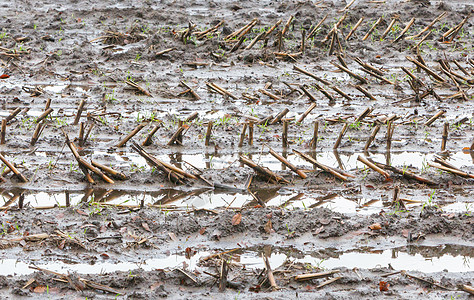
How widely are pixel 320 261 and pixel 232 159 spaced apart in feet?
8.47

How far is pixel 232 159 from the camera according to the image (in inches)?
301

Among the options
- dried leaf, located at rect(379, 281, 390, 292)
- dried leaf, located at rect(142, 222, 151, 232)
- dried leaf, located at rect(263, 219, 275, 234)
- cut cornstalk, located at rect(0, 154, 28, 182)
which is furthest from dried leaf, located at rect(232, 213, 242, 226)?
cut cornstalk, located at rect(0, 154, 28, 182)

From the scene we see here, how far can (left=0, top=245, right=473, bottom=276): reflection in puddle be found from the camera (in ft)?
16.6

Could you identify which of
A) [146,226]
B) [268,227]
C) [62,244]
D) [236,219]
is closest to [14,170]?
[62,244]

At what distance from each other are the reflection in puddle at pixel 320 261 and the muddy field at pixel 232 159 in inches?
0.7

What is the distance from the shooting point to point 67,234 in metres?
5.39

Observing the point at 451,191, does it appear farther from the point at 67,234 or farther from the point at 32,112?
the point at 32,112

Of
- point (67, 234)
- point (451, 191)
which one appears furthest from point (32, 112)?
point (451, 191)

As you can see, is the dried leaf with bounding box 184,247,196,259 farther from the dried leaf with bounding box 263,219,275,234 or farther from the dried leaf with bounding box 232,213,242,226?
the dried leaf with bounding box 263,219,275,234

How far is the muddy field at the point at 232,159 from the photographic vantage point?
5.01m

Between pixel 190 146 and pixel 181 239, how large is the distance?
8.50 ft

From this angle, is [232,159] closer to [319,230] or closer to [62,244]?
[319,230]

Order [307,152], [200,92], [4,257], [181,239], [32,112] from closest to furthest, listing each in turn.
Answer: [4,257], [181,239], [307,152], [32,112], [200,92]

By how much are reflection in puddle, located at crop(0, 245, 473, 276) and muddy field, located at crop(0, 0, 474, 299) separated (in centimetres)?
2
